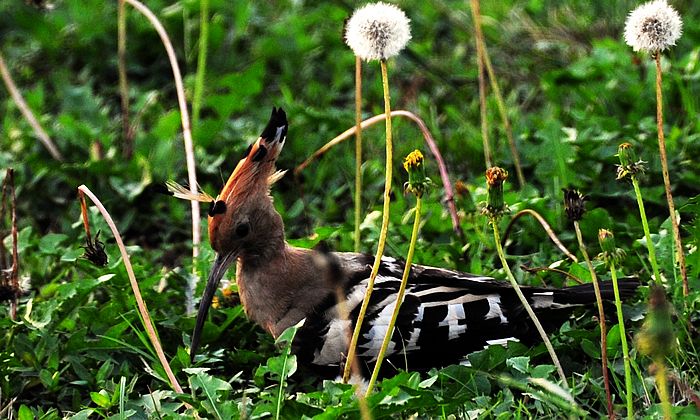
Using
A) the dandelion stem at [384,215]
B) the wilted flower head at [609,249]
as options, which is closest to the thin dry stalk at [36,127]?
the dandelion stem at [384,215]

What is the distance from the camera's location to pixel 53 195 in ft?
16.2

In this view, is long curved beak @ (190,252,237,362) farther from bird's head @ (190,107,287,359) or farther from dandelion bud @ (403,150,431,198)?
dandelion bud @ (403,150,431,198)

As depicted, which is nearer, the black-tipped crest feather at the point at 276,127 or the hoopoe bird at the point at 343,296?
the hoopoe bird at the point at 343,296

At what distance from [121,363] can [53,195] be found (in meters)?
1.67

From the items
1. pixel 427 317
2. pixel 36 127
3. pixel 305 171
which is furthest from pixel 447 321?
pixel 36 127

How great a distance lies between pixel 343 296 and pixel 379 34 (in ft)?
2.92

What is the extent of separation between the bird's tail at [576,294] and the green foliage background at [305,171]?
101mm

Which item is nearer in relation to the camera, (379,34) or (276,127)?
(379,34)

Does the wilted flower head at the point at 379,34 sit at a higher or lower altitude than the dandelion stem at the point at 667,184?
higher

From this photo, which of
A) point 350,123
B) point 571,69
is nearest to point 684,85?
point 571,69

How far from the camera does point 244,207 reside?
3604mm

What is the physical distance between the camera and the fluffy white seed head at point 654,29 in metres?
3.01

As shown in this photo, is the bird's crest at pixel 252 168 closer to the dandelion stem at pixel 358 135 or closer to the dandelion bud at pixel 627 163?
the dandelion stem at pixel 358 135

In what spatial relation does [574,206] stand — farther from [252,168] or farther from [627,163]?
[252,168]
